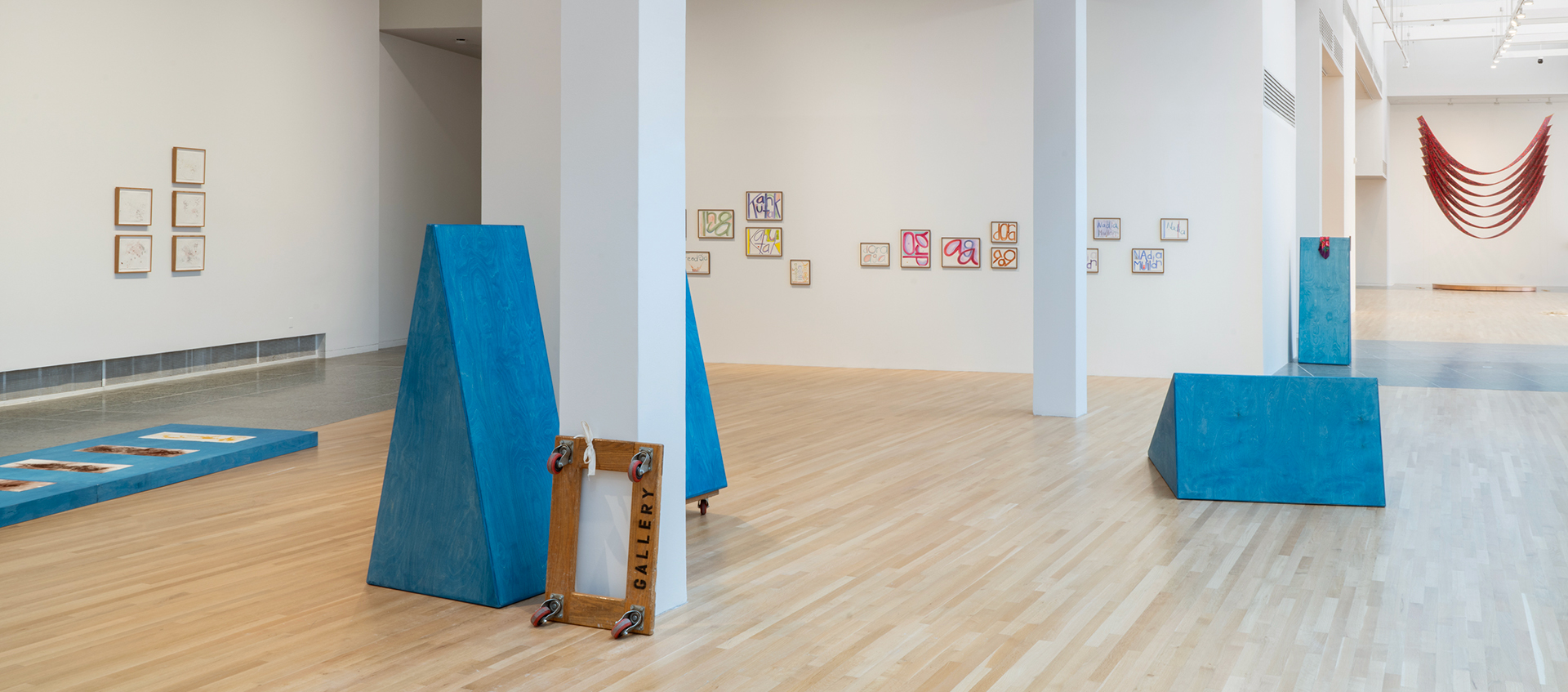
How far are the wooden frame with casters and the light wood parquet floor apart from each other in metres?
0.08

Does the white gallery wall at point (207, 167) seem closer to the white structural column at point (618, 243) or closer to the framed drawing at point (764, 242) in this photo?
the framed drawing at point (764, 242)

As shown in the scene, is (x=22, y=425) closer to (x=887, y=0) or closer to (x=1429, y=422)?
(x=887, y=0)

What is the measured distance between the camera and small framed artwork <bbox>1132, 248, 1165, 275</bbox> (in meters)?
11.9

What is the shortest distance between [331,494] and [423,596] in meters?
2.13

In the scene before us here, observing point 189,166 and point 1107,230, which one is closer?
point 189,166

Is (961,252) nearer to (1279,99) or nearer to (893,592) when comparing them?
(1279,99)

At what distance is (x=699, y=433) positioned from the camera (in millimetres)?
5582

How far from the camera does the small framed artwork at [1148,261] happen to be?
1195 cm

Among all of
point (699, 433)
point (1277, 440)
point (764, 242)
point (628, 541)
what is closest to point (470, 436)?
point (628, 541)

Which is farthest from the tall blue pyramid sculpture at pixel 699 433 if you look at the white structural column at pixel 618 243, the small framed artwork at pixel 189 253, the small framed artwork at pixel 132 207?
the small framed artwork at pixel 189 253

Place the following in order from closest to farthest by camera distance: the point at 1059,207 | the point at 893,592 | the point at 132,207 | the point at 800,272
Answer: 1. the point at 893,592
2. the point at 1059,207
3. the point at 132,207
4. the point at 800,272

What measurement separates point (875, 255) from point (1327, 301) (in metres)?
5.43

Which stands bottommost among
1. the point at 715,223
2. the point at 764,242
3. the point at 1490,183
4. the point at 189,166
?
the point at 764,242

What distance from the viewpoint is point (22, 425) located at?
8.04 meters
